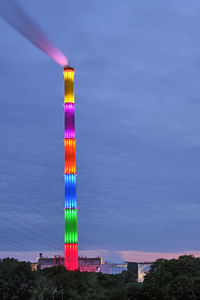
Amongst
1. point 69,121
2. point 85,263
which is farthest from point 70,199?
Answer: point 85,263

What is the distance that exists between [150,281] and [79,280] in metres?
12.4

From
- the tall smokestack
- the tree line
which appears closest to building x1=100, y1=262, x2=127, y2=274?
the tall smokestack

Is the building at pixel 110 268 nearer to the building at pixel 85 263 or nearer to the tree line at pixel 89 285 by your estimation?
the building at pixel 85 263

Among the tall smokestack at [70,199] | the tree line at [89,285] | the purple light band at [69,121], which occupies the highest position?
the purple light band at [69,121]

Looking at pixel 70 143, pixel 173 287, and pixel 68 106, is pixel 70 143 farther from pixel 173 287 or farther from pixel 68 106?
pixel 173 287

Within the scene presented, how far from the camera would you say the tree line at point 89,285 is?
225ft

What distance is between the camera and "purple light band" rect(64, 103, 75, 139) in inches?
4621

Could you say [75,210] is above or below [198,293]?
above

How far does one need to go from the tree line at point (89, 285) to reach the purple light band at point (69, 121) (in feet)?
92.7

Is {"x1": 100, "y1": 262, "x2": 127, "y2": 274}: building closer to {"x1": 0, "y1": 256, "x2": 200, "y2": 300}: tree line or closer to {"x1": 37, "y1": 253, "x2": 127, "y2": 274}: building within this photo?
{"x1": 37, "y1": 253, "x2": 127, "y2": 274}: building

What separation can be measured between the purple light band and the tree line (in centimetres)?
2824

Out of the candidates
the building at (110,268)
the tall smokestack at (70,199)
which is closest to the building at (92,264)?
the building at (110,268)

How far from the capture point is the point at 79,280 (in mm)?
94812

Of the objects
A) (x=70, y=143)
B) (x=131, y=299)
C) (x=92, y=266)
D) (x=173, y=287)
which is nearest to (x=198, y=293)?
(x=173, y=287)
